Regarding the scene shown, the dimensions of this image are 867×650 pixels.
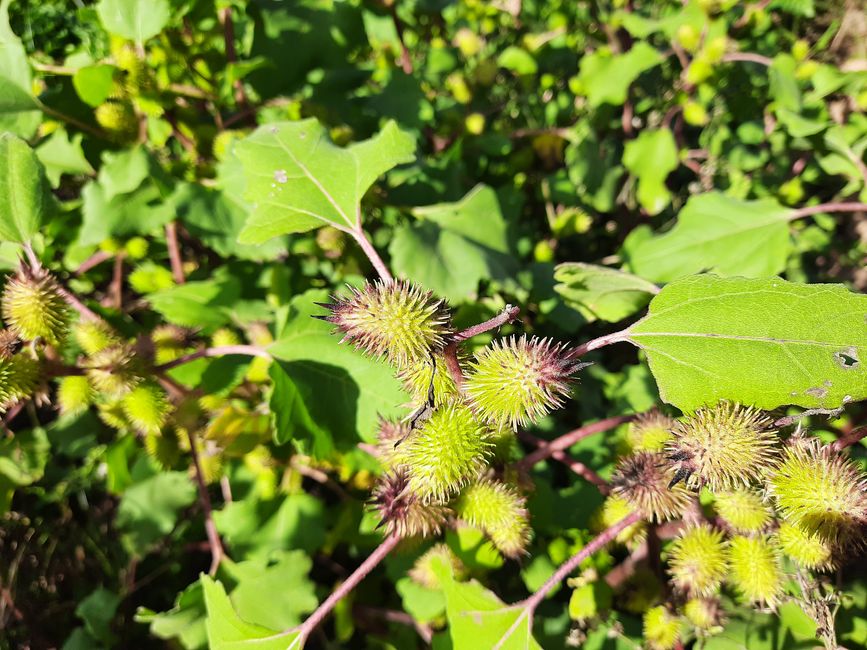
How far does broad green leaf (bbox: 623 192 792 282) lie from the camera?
1.93 metres

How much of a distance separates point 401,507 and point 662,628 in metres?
0.76

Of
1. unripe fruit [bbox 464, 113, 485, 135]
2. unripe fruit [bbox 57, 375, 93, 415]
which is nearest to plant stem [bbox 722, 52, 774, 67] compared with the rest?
unripe fruit [bbox 464, 113, 485, 135]

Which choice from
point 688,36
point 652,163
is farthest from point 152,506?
point 688,36

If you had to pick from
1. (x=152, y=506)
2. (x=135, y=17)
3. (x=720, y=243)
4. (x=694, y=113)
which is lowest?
(x=152, y=506)

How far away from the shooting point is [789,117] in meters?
2.08

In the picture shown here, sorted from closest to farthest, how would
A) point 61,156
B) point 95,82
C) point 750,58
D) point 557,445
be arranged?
1. point 557,445
2. point 95,82
3. point 61,156
4. point 750,58

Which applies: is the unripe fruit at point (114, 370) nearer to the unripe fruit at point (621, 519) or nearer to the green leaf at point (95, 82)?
the green leaf at point (95, 82)

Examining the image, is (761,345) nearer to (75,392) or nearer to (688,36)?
(75,392)

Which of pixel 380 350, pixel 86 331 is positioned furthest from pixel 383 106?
pixel 380 350

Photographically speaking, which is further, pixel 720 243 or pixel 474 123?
pixel 474 123

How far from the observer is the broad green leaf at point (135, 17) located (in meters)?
1.68

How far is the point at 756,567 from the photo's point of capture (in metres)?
1.25

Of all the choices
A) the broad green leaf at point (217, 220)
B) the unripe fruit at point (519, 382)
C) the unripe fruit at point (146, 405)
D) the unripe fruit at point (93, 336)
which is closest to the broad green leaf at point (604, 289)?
the unripe fruit at point (519, 382)

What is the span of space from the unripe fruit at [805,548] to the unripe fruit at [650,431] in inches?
11.2
